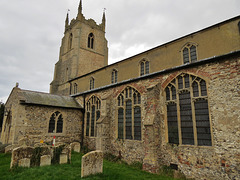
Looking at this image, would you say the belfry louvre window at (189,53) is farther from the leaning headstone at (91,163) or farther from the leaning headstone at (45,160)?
the leaning headstone at (45,160)

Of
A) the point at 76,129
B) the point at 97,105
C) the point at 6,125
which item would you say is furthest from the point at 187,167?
the point at 6,125

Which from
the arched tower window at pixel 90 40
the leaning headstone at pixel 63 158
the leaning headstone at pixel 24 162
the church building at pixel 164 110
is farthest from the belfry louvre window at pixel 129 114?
the arched tower window at pixel 90 40

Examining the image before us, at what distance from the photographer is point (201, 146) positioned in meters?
8.39

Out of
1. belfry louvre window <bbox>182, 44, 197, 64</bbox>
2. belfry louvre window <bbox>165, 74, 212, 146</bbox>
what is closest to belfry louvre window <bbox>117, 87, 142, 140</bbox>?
belfry louvre window <bbox>165, 74, 212, 146</bbox>

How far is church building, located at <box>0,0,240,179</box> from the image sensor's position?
26.2 feet

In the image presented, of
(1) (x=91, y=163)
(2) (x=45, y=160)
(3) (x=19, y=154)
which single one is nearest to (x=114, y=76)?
(2) (x=45, y=160)

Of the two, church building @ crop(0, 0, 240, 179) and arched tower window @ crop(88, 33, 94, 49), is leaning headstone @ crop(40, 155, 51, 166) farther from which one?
arched tower window @ crop(88, 33, 94, 49)

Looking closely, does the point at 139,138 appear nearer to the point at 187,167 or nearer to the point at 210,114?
the point at 187,167

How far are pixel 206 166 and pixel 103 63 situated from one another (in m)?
28.1

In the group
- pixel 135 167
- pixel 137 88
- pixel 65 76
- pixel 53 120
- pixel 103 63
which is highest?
pixel 103 63

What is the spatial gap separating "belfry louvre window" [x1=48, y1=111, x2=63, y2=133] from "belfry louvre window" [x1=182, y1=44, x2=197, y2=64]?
41.7 feet

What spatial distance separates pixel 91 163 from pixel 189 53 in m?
11.0

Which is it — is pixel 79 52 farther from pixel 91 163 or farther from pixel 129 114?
pixel 91 163

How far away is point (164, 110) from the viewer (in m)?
10.3
